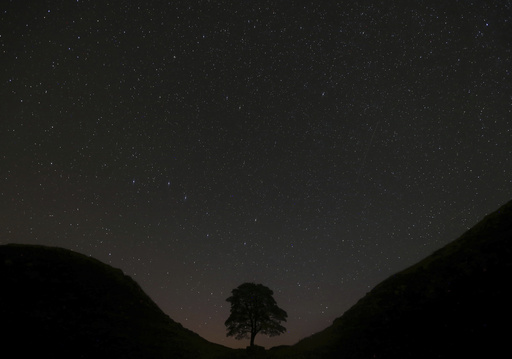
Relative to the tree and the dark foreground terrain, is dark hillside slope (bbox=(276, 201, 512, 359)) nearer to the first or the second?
the dark foreground terrain

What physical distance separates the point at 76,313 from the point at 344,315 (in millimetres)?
25919

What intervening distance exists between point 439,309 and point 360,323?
26.4ft

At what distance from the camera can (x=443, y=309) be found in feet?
57.5

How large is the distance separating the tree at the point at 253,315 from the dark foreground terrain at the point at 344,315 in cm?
904

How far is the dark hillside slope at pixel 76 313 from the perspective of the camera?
1933cm

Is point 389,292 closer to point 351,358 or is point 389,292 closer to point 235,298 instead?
point 351,358

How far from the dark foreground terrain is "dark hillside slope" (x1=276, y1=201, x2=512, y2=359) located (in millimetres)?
71

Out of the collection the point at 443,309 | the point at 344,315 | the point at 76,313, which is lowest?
the point at 344,315

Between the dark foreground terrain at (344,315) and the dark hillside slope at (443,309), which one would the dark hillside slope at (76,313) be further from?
the dark hillside slope at (443,309)

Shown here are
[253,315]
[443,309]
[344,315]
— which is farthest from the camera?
[253,315]

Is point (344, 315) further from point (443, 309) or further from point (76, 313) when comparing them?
point (76, 313)

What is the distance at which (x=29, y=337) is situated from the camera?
18.6 metres

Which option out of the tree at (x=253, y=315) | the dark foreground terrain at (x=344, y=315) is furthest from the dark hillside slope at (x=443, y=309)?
the tree at (x=253, y=315)

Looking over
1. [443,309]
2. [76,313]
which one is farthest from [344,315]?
[76,313]
